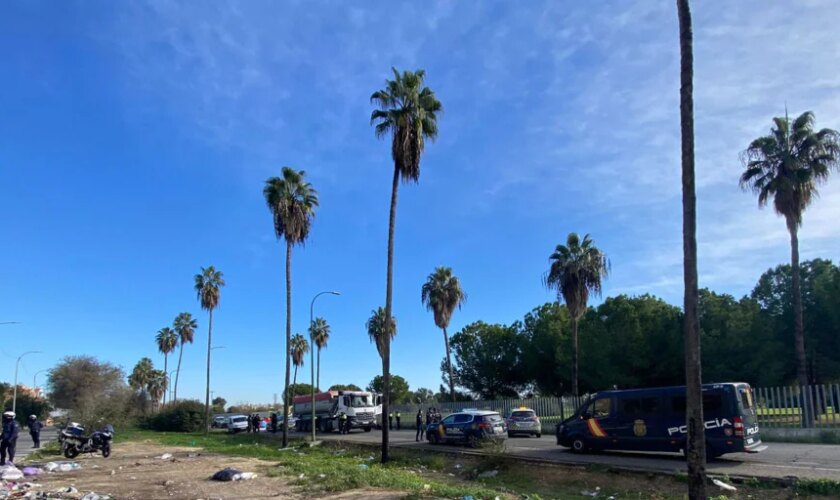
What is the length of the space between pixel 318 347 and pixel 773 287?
5299 centimetres

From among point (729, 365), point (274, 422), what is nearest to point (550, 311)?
point (729, 365)

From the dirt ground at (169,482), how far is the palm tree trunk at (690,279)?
19.4ft

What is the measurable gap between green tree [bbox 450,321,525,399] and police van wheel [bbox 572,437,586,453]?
43946 mm

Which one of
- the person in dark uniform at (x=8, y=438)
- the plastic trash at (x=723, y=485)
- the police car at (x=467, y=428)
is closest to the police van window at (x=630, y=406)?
the plastic trash at (x=723, y=485)

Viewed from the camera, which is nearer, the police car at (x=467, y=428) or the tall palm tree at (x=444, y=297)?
the police car at (x=467, y=428)

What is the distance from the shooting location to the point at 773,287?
48750 mm

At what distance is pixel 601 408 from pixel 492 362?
155 feet

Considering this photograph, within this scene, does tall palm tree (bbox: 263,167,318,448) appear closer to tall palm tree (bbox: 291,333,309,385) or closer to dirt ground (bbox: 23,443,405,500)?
dirt ground (bbox: 23,443,405,500)

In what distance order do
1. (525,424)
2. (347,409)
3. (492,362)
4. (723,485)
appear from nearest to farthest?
(723,485), (525,424), (347,409), (492,362)

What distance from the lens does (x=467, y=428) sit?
27766 millimetres

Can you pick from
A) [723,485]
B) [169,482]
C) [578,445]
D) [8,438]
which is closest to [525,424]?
[578,445]

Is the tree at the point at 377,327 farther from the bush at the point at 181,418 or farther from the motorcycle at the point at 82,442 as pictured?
the motorcycle at the point at 82,442

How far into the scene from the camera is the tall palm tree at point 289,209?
35438mm

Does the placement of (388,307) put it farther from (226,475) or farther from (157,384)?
(157,384)
